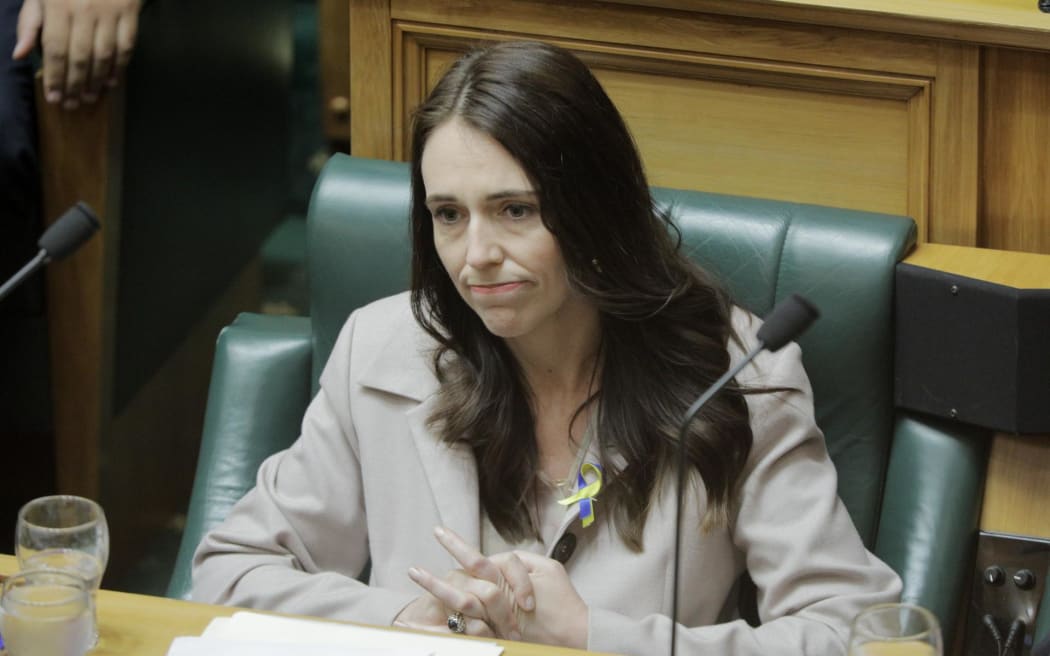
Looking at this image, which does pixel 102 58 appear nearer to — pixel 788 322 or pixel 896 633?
pixel 788 322

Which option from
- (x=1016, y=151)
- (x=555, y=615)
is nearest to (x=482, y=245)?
(x=555, y=615)

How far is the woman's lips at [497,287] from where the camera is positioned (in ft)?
5.95

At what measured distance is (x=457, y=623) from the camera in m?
1.79

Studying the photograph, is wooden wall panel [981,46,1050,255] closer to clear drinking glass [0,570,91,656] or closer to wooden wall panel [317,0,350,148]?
clear drinking glass [0,570,91,656]

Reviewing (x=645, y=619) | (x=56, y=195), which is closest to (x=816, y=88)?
(x=645, y=619)

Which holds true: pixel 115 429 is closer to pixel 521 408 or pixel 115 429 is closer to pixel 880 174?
pixel 521 408

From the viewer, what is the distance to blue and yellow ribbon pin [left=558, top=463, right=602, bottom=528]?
6.25ft

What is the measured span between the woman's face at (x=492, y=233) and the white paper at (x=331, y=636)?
391mm

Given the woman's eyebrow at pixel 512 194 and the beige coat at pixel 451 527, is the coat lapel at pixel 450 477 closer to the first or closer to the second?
the beige coat at pixel 451 527

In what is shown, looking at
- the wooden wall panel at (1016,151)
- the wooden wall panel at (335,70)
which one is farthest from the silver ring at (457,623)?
the wooden wall panel at (335,70)

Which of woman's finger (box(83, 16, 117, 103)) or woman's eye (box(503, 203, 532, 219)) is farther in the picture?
woman's finger (box(83, 16, 117, 103))

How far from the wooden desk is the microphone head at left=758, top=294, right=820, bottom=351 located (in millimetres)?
352

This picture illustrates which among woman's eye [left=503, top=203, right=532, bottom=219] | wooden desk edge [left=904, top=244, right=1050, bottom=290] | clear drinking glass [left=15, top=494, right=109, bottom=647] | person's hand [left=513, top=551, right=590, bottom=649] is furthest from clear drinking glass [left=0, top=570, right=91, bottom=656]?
wooden desk edge [left=904, top=244, right=1050, bottom=290]

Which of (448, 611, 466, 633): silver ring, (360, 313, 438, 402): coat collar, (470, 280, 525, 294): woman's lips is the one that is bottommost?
(448, 611, 466, 633): silver ring
